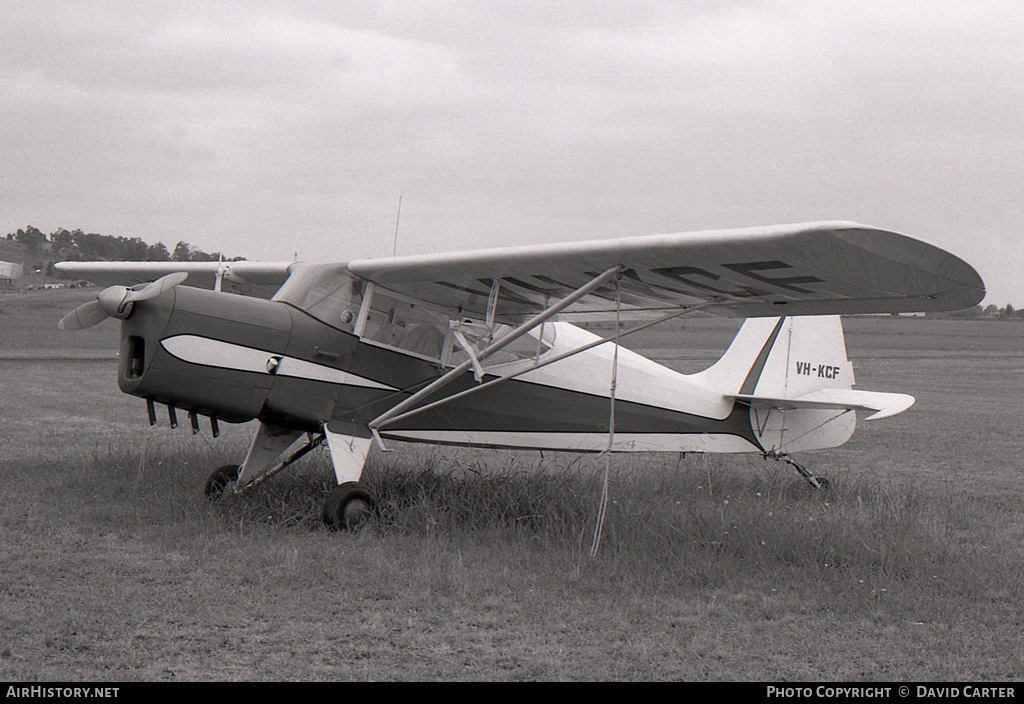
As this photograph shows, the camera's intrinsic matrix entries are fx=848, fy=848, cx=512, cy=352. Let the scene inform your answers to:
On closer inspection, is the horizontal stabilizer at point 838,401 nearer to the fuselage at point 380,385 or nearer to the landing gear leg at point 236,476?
the fuselage at point 380,385

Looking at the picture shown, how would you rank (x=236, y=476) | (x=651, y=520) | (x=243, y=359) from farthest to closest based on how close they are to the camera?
(x=236, y=476) → (x=651, y=520) → (x=243, y=359)

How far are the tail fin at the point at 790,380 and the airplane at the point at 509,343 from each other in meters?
0.03

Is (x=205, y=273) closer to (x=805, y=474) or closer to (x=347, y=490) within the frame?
(x=347, y=490)

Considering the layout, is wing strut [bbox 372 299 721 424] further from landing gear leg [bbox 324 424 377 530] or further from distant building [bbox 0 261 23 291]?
distant building [bbox 0 261 23 291]

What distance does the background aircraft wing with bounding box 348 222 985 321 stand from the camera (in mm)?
4617

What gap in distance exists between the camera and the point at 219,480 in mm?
7320

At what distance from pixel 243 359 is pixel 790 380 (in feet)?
18.3

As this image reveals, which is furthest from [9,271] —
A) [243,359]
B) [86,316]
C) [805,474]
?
[805,474]

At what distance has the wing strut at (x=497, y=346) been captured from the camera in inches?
233

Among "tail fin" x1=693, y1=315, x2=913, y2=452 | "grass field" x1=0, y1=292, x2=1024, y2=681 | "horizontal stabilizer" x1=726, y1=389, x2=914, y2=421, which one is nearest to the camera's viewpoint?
"grass field" x1=0, y1=292, x2=1024, y2=681

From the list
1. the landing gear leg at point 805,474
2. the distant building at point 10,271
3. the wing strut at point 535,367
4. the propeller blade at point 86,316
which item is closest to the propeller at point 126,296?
the propeller blade at point 86,316

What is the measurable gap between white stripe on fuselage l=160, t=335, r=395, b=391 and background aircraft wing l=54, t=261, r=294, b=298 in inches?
74.4

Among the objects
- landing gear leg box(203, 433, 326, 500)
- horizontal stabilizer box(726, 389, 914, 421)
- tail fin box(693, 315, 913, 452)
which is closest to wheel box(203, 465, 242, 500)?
landing gear leg box(203, 433, 326, 500)

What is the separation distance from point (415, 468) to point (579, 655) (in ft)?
18.3
